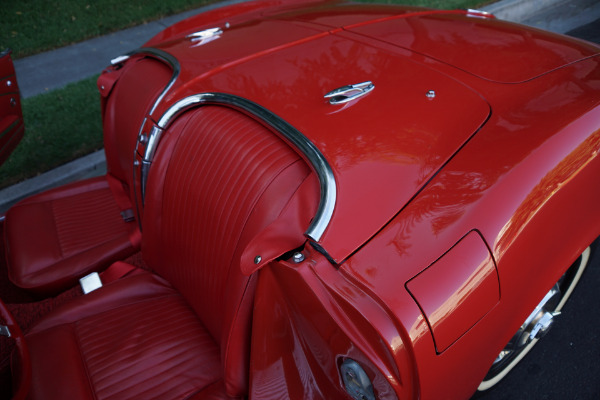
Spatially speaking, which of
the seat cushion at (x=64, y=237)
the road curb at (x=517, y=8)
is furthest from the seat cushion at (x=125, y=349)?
the road curb at (x=517, y=8)

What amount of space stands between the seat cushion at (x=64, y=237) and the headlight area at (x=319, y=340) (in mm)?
1123

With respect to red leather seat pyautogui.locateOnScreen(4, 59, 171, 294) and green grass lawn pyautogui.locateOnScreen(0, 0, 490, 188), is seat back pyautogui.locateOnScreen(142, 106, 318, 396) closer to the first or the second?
red leather seat pyautogui.locateOnScreen(4, 59, 171, 294)

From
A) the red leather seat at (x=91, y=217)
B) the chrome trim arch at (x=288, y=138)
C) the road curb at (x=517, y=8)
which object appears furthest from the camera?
the road curb at (x=517, y=8)

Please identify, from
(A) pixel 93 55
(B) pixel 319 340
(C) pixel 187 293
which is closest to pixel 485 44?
(B) pixel 319 340

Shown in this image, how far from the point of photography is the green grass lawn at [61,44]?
11.7 feet

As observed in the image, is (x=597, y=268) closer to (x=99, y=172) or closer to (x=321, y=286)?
(x=321, y=286)

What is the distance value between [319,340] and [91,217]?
1661mm

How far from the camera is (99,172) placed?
3498mm

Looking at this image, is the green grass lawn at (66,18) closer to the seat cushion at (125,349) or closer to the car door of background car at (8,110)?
the car door of background car at (8,110)

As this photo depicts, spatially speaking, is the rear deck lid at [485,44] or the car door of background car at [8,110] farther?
the car door of background car at [8,110]

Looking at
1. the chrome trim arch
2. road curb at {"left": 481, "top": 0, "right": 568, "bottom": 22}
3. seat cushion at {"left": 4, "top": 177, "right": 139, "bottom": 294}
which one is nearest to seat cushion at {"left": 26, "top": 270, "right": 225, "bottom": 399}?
seat cushion at {"left": 4, "top": 177, "right": 139, "bottom": 294}

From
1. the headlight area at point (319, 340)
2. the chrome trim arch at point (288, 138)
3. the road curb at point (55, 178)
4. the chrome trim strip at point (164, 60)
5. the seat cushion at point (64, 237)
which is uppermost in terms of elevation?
the chrome trim strip at point (164, 60)

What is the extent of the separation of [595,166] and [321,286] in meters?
0.96

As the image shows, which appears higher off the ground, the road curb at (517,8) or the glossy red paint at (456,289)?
the glossy red paint at (456,289)
